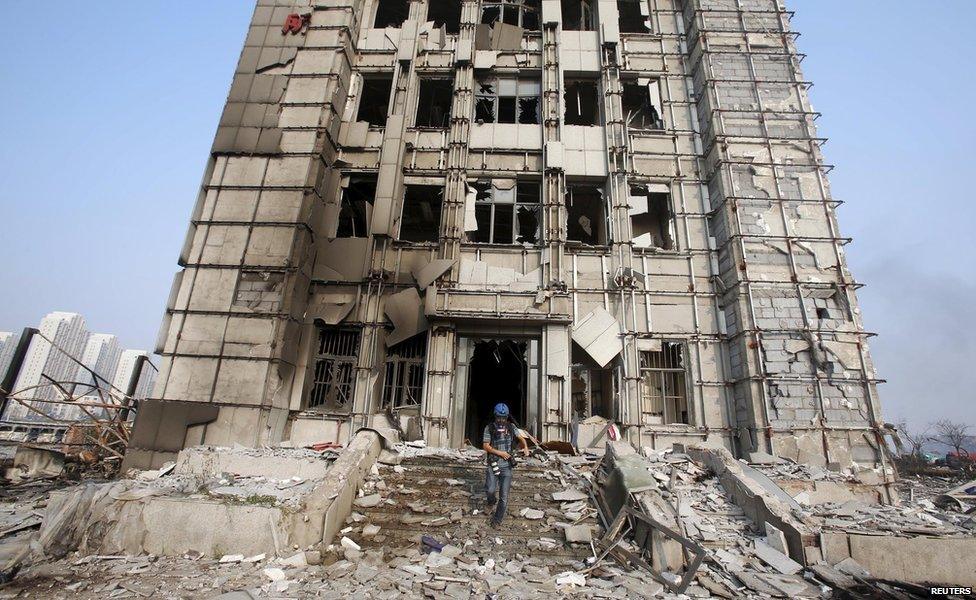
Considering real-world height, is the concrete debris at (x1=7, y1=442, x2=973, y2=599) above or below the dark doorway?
below

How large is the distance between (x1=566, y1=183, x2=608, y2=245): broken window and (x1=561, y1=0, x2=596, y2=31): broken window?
6.90m

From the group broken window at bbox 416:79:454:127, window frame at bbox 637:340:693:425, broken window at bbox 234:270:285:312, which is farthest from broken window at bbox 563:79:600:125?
broken window at bbox 234:270:285:312

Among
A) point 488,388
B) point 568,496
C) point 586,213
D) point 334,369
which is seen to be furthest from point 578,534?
point 586,213

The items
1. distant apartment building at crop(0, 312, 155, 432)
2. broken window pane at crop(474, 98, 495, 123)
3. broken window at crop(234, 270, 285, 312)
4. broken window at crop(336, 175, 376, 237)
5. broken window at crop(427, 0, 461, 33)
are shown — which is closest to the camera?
broken window at crop(234, 270, 285, 312)

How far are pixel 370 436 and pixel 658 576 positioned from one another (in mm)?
5802

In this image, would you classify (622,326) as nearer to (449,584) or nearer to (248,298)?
(449,584)

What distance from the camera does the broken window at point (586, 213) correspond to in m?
15.1

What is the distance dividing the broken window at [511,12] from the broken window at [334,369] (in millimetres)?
13550

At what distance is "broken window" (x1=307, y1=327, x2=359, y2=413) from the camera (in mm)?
12906

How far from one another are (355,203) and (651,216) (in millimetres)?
10564

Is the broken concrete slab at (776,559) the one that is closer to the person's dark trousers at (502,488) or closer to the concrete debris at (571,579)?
the concrete debris at (571,579)

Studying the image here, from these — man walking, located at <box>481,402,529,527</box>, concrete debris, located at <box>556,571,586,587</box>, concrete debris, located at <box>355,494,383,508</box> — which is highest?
man walking, located at <box>481,402,529,527</box>

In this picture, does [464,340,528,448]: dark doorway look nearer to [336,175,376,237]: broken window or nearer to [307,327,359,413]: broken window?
[307,327,359,413]: broken window

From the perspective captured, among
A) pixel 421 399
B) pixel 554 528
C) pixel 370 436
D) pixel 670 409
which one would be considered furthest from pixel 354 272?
pixel 670 409
